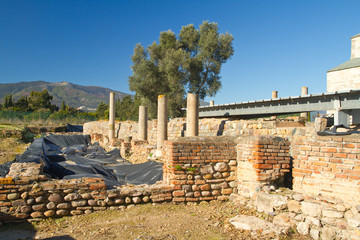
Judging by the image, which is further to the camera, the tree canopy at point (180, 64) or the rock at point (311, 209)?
the tree canopy at point (180, 64)

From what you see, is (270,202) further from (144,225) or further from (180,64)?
(180,64)

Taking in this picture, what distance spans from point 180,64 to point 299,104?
9.78 meters

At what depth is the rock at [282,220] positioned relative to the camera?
3.47 meters

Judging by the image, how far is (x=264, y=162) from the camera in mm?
4297

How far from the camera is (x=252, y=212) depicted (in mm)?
3982

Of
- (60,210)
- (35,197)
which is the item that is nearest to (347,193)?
(60,210)

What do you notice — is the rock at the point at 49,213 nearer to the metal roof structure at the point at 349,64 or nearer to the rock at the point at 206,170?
the rock at the point at 206,170

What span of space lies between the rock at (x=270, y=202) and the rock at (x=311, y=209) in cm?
26

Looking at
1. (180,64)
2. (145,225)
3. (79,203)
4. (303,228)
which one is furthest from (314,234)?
(180,64)

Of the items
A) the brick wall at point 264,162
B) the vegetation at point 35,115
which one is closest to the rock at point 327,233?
the brick wall at point 264,162

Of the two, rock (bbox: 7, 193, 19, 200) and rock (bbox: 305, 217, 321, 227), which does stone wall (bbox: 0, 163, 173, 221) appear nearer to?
rock (bbox: 7, 193, 19, 200)

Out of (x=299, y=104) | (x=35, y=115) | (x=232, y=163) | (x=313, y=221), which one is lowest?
(x=313, y=221)

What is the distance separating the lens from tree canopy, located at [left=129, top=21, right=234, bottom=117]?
20656mm

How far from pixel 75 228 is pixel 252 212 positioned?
8.71 ft
